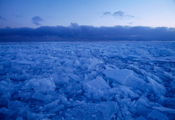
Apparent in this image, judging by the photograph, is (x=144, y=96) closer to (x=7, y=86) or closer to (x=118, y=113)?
(x=118, y=113)

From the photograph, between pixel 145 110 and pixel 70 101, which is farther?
pixel 70 101

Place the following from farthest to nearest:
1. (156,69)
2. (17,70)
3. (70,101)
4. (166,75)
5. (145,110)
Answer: (156,69)
(17,70)
(166,75)
(70,101)
(145,110)

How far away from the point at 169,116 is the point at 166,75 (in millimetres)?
1318

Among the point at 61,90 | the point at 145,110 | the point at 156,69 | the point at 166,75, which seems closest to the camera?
the point at 145,110

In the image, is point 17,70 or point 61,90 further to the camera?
point 17,70

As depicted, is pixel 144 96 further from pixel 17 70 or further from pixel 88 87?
pixel 17 70

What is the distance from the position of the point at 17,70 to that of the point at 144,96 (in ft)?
8.56

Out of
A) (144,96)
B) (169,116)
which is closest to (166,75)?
(144,96)

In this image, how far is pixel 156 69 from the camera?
2322 millimetres

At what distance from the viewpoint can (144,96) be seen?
1.23m

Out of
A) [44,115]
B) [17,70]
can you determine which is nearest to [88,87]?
→ [44,115]

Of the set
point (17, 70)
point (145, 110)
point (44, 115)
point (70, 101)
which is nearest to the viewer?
point (44, 115)

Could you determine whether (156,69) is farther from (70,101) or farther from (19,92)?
Answer: (19,92)

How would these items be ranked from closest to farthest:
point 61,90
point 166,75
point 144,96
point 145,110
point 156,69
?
point 145,110 → point 144,96 → point 61,90 → point 166,75 → point 156,69
